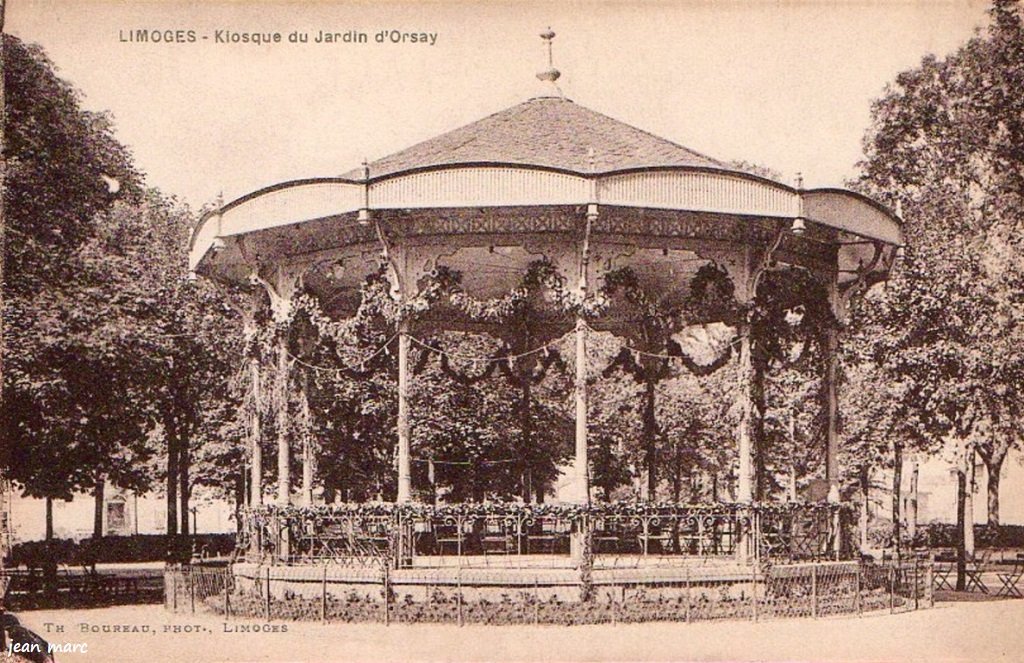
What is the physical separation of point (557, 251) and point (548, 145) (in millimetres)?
2649

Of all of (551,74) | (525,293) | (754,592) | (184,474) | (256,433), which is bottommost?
(754,592)

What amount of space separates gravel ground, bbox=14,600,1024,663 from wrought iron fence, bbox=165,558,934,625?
15.0 inches

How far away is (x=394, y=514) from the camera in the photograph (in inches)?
752

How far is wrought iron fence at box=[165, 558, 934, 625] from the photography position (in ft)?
58.4

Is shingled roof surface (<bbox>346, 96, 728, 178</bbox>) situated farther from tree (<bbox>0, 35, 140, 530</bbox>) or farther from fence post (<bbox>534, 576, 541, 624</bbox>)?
tree (<bbox>0, 35, 140, 530</bbox>)

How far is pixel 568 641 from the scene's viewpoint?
16266 mm

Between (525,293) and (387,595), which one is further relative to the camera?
(525,293)

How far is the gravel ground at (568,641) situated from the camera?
1577 centimetres

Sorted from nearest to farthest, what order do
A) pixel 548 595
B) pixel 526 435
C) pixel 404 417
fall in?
pixel 548 595 → pixel 404 417 → pixel 526 435

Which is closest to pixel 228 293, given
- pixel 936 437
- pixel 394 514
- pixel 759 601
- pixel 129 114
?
pixel 129 114

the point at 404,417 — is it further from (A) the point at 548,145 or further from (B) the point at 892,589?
(B) the point at 892,589

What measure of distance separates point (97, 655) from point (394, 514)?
4.96 meters

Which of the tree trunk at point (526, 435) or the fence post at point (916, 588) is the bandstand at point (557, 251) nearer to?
the fence post at point (916, 588)

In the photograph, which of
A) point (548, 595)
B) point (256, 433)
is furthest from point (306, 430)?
point (548, 595)
